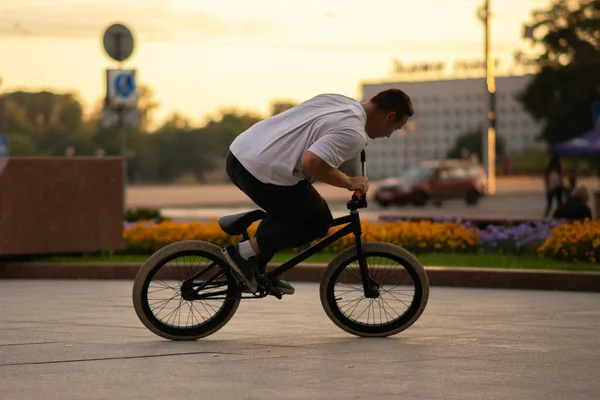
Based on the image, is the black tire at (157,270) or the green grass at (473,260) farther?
the green grass at (473,260)

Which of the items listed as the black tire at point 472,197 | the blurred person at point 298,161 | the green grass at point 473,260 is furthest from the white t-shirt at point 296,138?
the black tire at point 472,197

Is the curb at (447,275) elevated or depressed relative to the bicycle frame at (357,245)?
depressed

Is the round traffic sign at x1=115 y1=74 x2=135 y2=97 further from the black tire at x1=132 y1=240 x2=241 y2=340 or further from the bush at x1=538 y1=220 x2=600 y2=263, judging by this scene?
the black tire at x1=132 y1=240 x2=241 y2=340

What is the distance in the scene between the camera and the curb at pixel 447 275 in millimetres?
12406

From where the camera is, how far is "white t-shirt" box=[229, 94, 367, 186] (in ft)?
25.9

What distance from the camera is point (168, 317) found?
326 inches

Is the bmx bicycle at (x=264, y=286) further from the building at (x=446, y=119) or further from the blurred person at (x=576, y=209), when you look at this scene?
the building at (x=446, y=119)

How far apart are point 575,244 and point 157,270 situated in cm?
675

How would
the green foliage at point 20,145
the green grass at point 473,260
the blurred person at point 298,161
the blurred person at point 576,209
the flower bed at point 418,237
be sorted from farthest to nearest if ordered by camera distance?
the green foliage at point 20,145, the blurred person at point 576,209, the flower bed at point 418,237, the green grass at point 473,260, the blurred person at point 298,161

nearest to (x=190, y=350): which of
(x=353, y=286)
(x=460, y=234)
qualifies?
(x=353, y=286)

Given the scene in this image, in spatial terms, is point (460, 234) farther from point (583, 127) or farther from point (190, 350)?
point (583, 127)

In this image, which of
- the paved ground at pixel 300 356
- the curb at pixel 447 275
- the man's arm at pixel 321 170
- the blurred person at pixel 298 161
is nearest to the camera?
the paved ground at pixel 300 356

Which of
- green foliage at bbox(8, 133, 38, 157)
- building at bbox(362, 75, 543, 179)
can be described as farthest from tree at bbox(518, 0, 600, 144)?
building at bbox(362, 75, 543, 179)

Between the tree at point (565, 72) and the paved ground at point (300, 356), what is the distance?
188 feet
